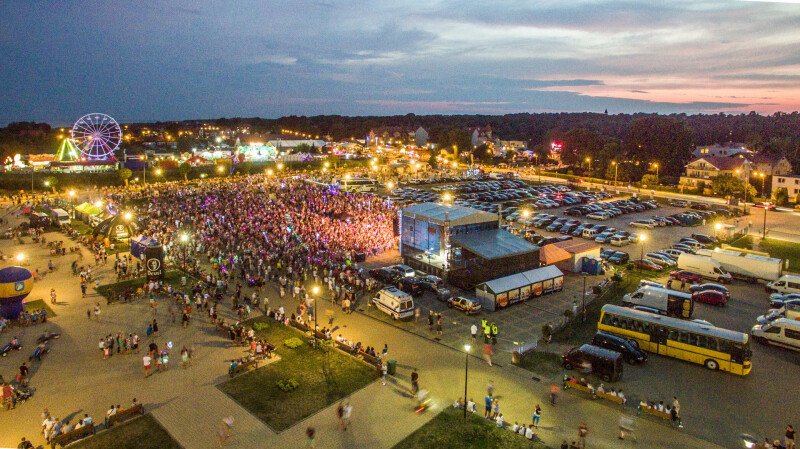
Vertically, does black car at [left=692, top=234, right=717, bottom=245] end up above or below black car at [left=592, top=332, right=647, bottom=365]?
above

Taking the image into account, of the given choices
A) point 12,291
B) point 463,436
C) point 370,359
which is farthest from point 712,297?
point 12,291

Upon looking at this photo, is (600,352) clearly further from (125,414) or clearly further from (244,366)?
(125,414)

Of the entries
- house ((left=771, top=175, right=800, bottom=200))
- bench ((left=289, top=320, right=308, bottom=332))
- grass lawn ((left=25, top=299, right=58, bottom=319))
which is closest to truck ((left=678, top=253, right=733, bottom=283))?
→ bench ((left=289, top=320, right=308, bottom=332))

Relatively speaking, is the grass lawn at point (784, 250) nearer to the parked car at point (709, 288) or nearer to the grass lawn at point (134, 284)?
the parked car at point (709, 288)

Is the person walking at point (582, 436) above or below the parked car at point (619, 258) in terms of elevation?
below

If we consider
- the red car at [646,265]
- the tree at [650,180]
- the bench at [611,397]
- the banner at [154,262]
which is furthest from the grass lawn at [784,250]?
the banner at [154,262]

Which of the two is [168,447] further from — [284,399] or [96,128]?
[96,128]

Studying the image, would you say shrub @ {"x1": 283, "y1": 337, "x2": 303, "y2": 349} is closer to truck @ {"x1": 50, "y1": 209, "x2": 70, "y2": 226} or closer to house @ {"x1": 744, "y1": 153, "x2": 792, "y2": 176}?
truck @ {"x1": 50, "y1": 209, "x2": 70, "y2": 226}
